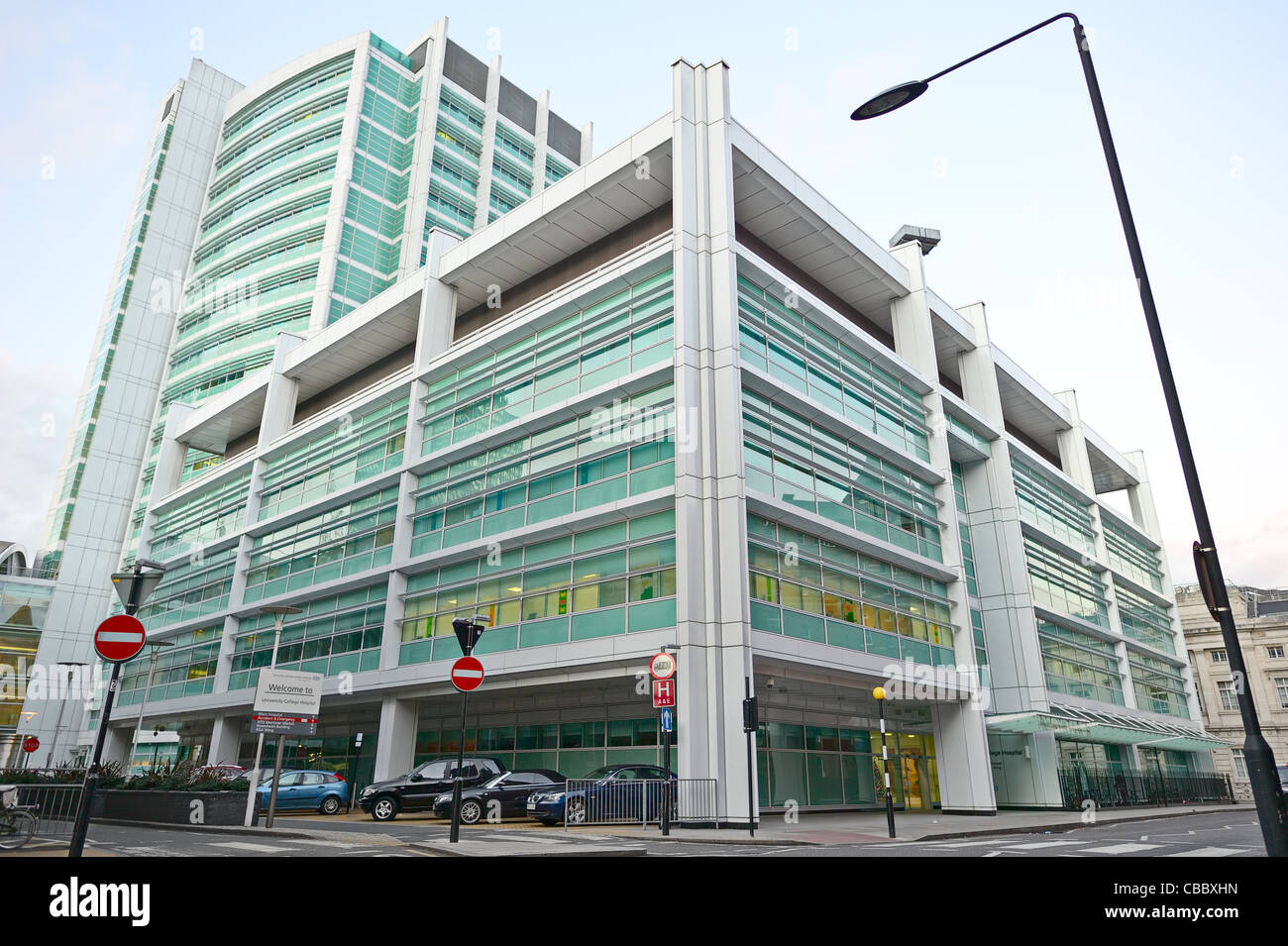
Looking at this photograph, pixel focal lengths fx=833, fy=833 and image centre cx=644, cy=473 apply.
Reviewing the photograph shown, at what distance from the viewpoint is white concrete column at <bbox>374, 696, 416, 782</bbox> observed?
28.5 meters

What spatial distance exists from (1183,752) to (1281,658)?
27950 millimetres

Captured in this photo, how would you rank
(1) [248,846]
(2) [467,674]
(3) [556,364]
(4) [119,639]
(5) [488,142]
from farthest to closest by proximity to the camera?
(5) [488,142] < (3) [556,364] < (2) [467,674] < (1) [248,846] < (4) [119,639]

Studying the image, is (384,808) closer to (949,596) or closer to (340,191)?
(949,596)

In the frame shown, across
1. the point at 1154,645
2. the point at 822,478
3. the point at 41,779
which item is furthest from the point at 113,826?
the point at 1154,645

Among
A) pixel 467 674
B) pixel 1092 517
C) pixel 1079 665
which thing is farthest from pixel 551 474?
pixel 1092 517

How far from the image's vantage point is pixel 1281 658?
6969cm

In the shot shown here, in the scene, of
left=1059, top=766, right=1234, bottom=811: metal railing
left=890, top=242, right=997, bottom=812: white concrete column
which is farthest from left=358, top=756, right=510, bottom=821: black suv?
left=1059, top=766, right=1234, bottom=811: metal railing

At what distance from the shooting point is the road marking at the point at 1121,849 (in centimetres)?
1197

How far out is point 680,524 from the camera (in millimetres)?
22078

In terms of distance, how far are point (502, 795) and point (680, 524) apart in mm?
8148

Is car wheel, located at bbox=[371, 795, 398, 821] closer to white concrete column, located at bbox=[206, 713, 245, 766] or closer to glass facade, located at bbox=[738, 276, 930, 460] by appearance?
glass facade, located at bbox=[738, 276, 930, 460]

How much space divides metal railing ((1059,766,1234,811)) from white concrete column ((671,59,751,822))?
19434 mm

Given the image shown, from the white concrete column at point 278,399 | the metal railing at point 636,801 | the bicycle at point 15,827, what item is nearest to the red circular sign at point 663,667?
the metal railing at point 636,801
